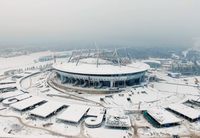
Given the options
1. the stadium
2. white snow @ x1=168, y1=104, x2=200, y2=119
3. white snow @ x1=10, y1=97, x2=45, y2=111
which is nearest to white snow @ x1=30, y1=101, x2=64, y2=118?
white snow @ x1=10, y1=97, x2=45, y2=111

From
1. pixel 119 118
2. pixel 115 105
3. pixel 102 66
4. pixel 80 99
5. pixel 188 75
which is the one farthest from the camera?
pixel 188 75

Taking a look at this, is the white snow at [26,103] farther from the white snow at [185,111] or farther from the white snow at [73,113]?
the white snow at [185,111]

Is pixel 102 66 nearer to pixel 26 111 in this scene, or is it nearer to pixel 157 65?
pixel 26 111

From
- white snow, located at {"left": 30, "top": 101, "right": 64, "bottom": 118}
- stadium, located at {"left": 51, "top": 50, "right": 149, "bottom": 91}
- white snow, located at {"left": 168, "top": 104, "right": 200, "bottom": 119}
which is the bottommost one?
white snow, located at {"left": 168, "top": 104, "right": 200, "bottom": 119}

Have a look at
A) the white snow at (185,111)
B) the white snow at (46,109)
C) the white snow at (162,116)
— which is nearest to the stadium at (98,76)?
the white snow at (46,109)

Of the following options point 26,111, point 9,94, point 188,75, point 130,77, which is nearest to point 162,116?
point 130,77

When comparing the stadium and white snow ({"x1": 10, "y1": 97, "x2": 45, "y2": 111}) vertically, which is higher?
the stadium

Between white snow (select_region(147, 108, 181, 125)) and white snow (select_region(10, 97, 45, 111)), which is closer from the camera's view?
white snow (select_region(147, 108, 181, 125))

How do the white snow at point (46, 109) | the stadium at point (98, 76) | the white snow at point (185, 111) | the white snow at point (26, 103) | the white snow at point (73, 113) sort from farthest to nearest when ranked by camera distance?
the stadium at point (98, 76), the white snow at point (26, 103), the white snow at point (185, 111), the white snow at point (46, 109), the white snow at point (73, 113)

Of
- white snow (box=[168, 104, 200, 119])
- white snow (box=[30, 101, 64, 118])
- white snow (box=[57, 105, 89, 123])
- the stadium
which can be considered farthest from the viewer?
the stadium

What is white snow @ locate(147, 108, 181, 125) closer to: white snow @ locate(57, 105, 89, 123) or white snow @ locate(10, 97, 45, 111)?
white snow @ locate(57, 105, 89, 123)

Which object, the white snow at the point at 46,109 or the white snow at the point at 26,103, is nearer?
the white snow at the point at 46,109
